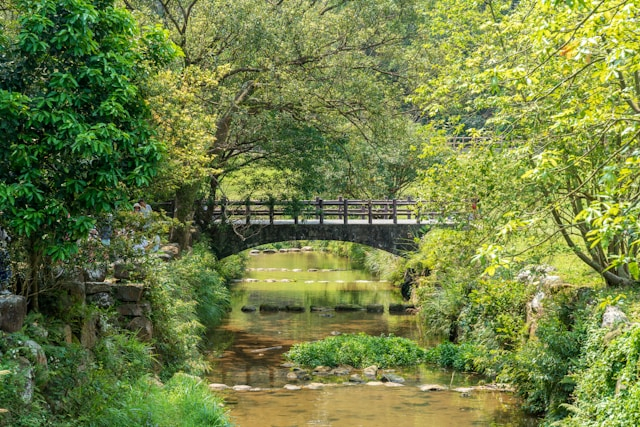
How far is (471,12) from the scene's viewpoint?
54.3 ft

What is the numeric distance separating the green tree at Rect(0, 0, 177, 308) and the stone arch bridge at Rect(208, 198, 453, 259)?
1776 cm

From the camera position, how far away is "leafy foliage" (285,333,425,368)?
19.1 metres

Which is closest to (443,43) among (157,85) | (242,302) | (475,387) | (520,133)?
(520,133)

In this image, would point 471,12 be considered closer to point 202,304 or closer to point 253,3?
point 253,3

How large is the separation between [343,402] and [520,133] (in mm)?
6281

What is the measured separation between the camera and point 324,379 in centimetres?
1780

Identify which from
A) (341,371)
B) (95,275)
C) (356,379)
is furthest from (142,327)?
(341,371)

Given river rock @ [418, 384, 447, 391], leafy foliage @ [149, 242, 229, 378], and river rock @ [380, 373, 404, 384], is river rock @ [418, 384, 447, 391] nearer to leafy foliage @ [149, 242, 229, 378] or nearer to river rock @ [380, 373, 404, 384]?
river rock @ [380, 373, 404, 384]

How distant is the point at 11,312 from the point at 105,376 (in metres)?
1.85

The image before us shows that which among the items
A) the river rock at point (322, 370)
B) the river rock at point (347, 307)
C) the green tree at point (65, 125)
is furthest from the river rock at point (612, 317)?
the river rock at point (347, 307)

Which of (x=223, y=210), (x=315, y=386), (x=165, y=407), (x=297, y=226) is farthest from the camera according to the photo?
(x=297, y=226)

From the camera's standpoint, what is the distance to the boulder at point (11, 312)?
9.13 meters

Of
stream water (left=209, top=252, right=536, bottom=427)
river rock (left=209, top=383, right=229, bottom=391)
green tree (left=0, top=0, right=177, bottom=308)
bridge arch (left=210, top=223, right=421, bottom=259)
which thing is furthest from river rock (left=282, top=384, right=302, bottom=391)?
bridge arch (left=210, top=223, right=421, bottom=259)

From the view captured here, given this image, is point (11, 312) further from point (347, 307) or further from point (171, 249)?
point (347, 307)
